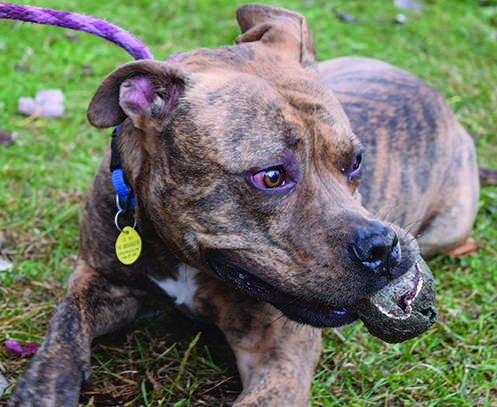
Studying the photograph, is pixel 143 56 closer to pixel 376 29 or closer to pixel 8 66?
pixel 8 66

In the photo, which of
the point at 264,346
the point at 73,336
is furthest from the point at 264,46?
the point at 73,336

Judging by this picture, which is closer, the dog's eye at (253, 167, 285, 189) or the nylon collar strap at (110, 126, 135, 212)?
the dog's eye at (253, 167, 285, 189)

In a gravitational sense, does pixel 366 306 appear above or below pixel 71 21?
below

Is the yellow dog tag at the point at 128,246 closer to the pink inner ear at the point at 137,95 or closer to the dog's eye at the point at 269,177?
the pink inner ear at the point at 137,95

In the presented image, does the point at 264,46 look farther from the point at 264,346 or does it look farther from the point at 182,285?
the point at 264,346

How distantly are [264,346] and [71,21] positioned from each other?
6.09ft

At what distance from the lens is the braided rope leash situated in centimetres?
291

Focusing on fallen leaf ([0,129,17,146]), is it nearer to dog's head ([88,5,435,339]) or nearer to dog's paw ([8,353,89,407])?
dog's head ([88,5,435,339])

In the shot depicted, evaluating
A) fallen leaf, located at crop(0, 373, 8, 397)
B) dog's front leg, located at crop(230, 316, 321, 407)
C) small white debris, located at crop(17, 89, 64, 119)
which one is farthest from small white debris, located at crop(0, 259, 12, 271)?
small white debris, located at crop(17, 89, 64, 119)

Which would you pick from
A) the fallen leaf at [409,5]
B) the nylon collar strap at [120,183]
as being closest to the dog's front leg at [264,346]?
the nylon collar strap at [120,183]

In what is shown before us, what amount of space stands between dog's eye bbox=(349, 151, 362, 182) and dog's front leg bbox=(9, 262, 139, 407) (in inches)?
52.3

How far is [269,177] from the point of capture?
2473mm

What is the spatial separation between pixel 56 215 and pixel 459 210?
285cm

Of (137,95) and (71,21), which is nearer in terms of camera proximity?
(137,95)
